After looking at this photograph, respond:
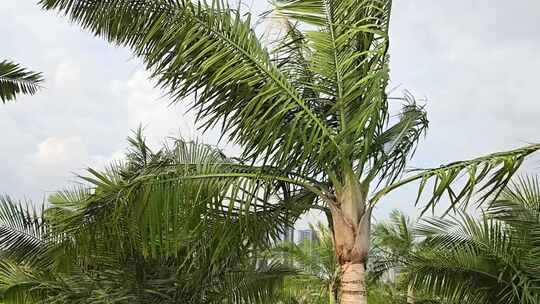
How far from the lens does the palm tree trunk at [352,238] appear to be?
17.0 ft

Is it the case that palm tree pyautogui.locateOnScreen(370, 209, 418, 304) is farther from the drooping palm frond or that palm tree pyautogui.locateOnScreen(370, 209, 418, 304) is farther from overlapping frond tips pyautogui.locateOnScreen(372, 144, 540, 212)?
overlapping frond tips pyautogui.locateOnScreen(372, 144, 540, 212)

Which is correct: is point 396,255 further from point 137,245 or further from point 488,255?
point 137,245

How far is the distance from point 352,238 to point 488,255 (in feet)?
13.8

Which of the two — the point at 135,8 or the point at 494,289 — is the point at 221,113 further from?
the point at 494,289

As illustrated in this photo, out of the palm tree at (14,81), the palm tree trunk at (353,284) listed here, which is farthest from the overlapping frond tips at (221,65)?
the palm tree at (14,81)

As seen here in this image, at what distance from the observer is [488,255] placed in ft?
28.5

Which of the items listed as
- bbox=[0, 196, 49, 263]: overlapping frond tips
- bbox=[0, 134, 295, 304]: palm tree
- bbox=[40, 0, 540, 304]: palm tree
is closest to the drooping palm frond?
bbox=[0, 134, 295, 304]: palm tree

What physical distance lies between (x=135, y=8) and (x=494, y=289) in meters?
6.22

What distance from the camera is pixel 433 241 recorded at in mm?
9367

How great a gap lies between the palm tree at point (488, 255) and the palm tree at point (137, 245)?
7.10 feet

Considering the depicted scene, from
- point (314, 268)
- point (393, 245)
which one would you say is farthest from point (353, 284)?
point (314, 268)

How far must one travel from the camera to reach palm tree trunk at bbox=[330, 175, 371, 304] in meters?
5.19

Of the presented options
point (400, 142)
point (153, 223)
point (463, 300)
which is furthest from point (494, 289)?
point (153, 223)

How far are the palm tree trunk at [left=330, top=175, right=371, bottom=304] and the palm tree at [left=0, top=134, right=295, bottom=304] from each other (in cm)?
83
